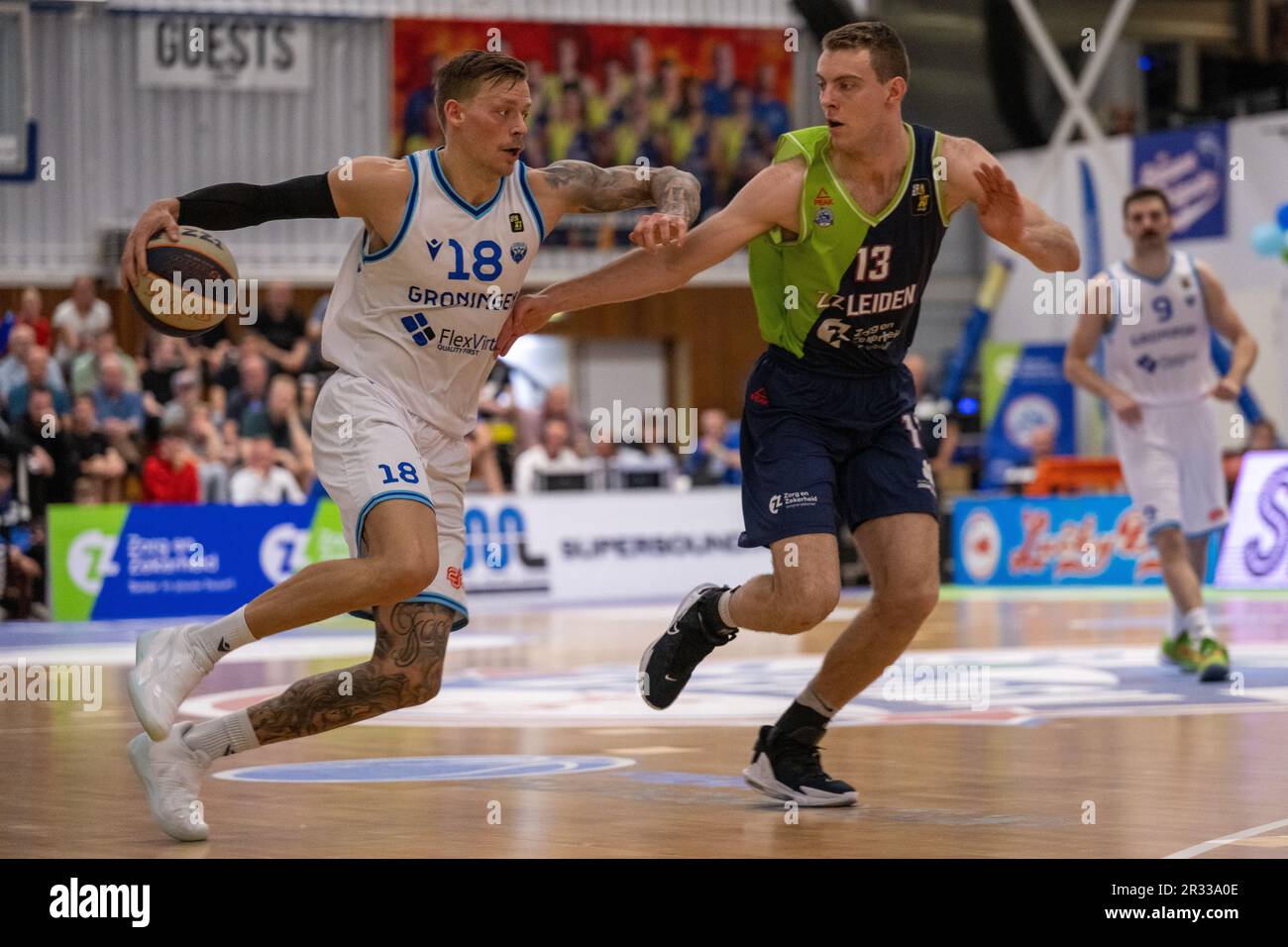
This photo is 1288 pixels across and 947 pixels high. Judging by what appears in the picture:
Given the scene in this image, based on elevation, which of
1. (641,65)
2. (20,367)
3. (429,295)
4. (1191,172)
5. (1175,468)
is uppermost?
(641,65)

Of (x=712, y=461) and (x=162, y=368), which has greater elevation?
(x=162, y=368)

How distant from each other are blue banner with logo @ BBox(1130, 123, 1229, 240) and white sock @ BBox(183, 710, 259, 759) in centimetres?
2145

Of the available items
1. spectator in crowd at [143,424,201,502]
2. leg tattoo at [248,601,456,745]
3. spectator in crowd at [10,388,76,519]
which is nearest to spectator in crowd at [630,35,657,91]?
spectator in crowd at [143,424,201,502]

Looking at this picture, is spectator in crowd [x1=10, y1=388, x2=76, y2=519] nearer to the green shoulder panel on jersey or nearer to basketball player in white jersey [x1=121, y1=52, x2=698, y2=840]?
basketball player in white jersey [x1=121, y1=52, x2=698, y2=840]

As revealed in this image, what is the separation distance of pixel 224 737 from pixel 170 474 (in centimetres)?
1144

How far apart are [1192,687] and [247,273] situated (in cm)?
1879

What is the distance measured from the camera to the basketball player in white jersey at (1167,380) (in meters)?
10.6

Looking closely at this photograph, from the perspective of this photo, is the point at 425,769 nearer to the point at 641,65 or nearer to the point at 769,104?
the point at 641,65

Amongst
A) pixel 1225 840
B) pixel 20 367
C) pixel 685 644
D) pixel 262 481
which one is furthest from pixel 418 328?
pixel 20 367

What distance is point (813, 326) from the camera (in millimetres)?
6254

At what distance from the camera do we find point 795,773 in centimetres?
635

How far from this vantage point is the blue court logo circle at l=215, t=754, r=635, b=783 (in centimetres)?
707

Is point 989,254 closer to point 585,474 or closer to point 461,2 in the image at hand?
point 461,2
